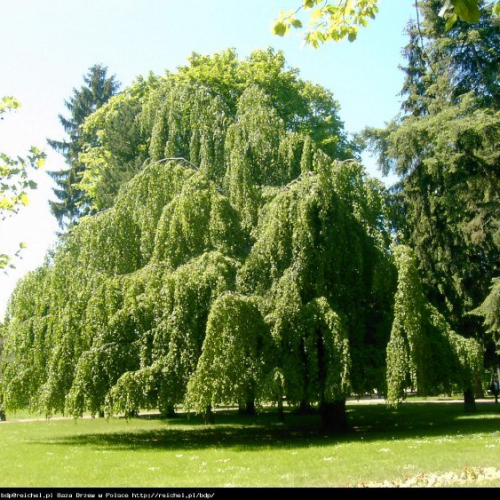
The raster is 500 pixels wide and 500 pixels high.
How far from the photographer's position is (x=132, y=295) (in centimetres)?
1279

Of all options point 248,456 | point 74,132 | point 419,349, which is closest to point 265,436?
point 248,456

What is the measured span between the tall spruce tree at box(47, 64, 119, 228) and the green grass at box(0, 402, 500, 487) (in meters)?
18.6

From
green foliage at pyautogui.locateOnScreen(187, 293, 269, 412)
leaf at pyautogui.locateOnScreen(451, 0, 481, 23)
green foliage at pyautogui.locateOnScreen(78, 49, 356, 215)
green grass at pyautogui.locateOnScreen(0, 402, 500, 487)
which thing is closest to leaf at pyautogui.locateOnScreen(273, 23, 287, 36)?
leaf at pyautogui.locateOnScreen(451, 0, 481, 23)

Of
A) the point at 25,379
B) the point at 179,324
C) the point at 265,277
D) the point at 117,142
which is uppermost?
the point at 117,142

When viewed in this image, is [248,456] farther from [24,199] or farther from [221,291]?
[24,199]

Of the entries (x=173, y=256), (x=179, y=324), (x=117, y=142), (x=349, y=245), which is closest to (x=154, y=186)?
(x=173, y=256)

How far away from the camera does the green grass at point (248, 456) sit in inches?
305

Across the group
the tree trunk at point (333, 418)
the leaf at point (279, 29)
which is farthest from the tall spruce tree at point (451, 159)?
the leaf at point (279, 29)

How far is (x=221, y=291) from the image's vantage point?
40.3ft

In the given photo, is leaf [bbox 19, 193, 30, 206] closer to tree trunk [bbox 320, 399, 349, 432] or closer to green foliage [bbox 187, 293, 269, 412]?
green foliage [bbox 187, 293, 269, 412]

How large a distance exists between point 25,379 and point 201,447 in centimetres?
474

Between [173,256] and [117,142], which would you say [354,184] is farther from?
[117,142]

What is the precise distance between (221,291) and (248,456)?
3.56 m

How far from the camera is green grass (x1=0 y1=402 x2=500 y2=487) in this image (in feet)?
25.4
